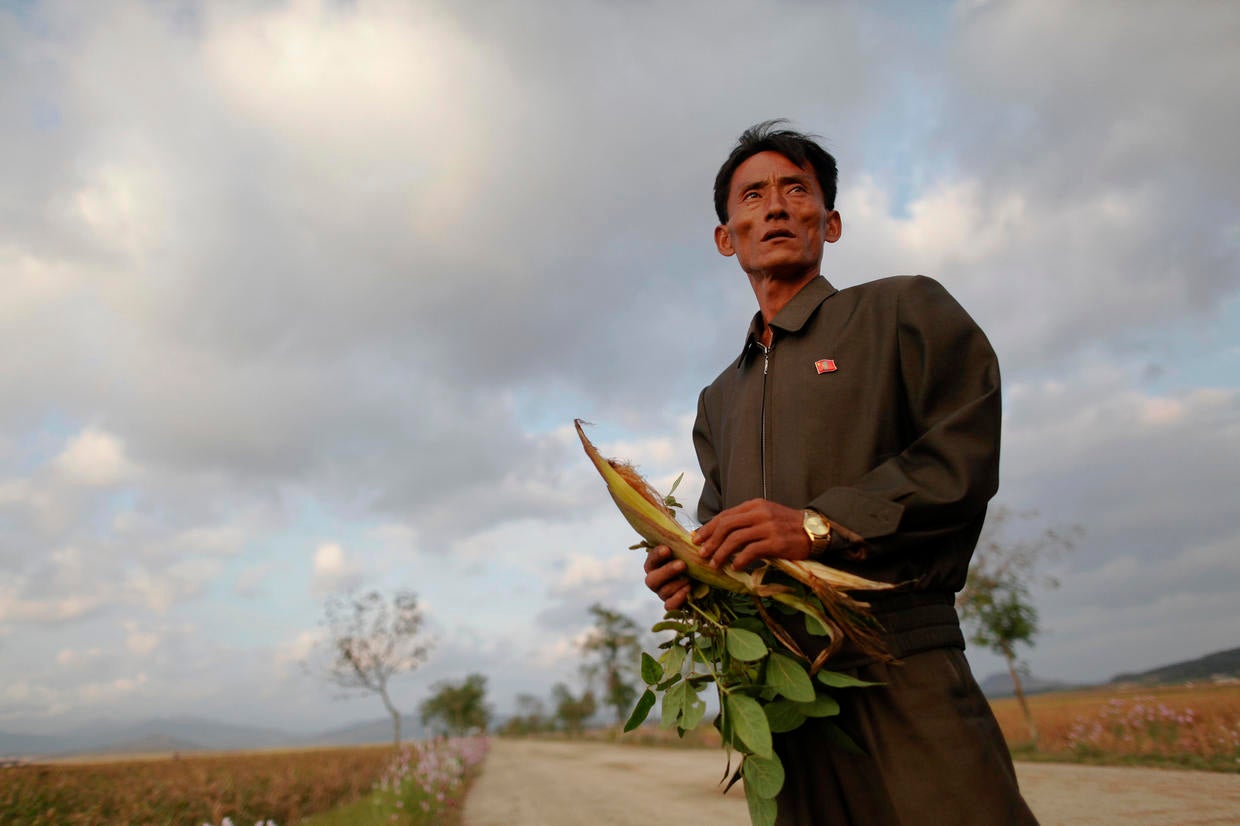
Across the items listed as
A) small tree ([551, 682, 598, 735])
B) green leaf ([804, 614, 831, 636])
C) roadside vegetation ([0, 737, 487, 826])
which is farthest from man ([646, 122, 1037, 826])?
small tree ([551, 682, 598, 735])

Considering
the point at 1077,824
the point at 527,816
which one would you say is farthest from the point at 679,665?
the point at 527,816

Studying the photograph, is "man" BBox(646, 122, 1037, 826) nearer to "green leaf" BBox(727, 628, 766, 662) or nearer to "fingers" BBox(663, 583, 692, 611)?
"fingers" BBox(663, 583, 692, 611)

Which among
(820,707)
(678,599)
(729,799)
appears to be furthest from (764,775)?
(729,799)

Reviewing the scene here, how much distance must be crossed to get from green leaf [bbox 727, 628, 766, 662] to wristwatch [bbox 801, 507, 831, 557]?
25 centimetres

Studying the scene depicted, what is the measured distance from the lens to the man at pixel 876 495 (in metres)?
1.49

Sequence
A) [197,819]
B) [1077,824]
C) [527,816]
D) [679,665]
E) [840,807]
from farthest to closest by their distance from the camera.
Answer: [527,816] < [197,819] < [1077,824] < [679,665] < [840,807]

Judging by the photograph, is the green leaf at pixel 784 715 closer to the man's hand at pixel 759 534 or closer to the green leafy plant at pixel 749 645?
the green leafy plant at pixel 749 645

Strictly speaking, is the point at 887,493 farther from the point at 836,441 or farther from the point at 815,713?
the point at 815,713

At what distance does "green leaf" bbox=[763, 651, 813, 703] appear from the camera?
1526 mm

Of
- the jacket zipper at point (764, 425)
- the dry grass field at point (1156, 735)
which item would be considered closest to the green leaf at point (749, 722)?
the jacket zipper at point (764, 425)

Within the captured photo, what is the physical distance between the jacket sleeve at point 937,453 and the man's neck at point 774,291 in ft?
1.55

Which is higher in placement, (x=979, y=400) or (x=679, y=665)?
(x=979, y=400)

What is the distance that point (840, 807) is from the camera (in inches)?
65.4

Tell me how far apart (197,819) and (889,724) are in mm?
7300
